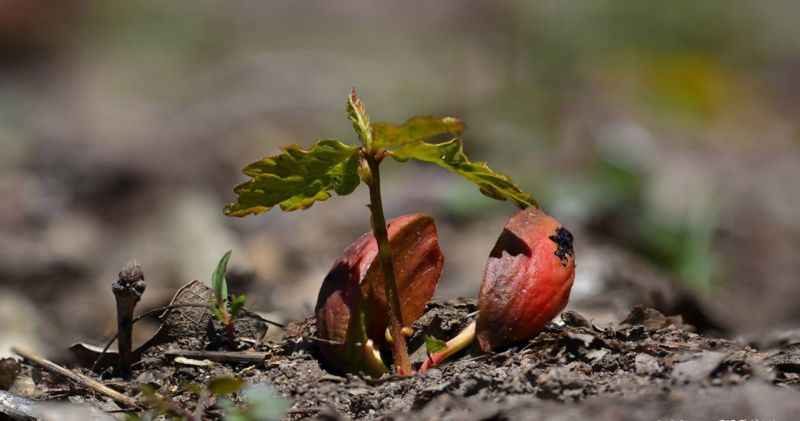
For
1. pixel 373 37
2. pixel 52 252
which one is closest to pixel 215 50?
pixel 373 37

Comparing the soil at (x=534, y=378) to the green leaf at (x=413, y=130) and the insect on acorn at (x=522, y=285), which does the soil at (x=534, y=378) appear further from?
the green leaf at (x=413, y=130)

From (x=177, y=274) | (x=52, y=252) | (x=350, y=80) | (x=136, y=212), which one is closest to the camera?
(x=177, y=274)

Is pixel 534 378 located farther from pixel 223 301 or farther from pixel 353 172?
pixel 223 301

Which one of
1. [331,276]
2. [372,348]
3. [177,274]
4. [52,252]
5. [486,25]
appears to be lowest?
[372,348]

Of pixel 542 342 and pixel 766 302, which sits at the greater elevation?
pixel 766 302

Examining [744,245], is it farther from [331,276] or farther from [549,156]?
[331,276]

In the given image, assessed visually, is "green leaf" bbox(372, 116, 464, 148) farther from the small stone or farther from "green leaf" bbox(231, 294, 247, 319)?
the small stone

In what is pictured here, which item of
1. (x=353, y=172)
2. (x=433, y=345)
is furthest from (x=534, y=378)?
(x=353, y=172)

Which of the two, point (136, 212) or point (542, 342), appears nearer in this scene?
point (542, 342)
